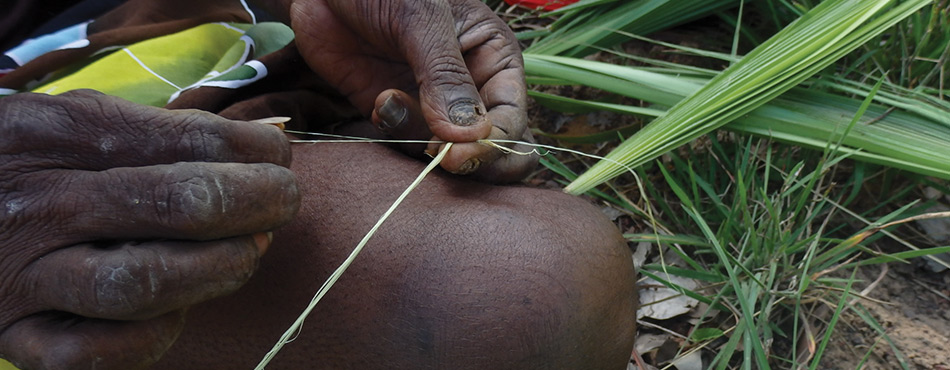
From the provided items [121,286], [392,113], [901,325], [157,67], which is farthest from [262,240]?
[901,325]

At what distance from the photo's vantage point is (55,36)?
1468 mm

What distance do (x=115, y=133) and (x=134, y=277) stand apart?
240mm

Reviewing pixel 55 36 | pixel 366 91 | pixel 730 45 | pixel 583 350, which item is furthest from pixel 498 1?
pixel 583 350

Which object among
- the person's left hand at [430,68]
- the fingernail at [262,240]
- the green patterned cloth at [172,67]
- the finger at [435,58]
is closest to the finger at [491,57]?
the person's left hand at [430,68]

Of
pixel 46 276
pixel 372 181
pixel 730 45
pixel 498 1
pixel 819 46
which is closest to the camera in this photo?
pixel 46 276

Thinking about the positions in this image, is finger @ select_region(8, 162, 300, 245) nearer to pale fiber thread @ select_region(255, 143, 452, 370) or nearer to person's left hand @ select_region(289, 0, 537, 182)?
pale fiber thread @ select_region(255, 143, 452, 370)

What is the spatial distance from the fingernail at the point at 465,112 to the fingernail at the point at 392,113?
0.13 metres

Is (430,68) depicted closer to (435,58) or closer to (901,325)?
(435,58)

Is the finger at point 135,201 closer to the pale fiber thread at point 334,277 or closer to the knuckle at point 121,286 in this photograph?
the knuckle at point 121,286

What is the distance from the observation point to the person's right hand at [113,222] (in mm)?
958

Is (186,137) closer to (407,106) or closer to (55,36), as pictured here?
(407,106)

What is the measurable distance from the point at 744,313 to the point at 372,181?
2.48 feet

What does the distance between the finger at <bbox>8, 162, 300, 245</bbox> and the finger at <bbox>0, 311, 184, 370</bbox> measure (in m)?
0.12

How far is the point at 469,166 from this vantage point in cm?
131
